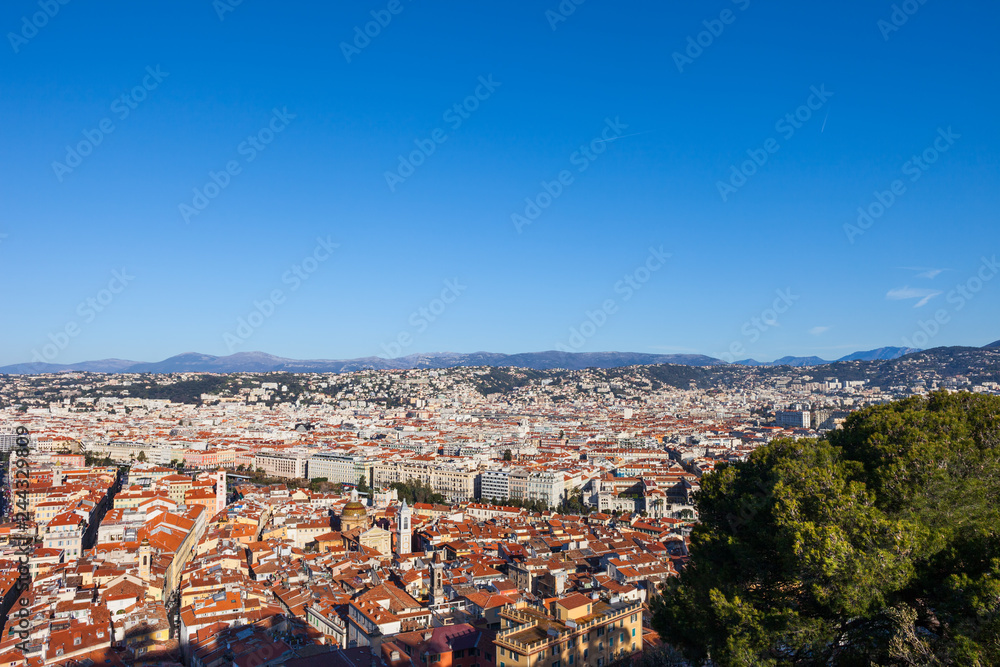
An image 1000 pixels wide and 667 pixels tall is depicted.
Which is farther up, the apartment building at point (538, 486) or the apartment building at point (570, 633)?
the apartment building at point (570, 633)

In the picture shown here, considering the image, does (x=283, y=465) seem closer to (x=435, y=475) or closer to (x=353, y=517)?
(x=435, y=475)

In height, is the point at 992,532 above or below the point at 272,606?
above

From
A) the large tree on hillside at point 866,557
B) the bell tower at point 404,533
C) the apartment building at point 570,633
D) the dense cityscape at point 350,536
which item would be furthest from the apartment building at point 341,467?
the large tree on hillside at point 866,557

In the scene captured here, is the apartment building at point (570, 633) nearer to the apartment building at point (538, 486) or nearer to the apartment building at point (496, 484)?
the apartment building at point (538, 486)

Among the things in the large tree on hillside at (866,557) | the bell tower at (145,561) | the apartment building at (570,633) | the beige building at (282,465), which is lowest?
the beige building at (282,465)

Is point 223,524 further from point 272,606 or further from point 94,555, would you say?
point 272,606

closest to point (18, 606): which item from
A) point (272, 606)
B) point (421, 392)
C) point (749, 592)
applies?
point (272, 606)

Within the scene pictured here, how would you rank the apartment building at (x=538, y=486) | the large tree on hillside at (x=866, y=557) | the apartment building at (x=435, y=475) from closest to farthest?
the large tree on hillside at (x=866, y=557) → the apartment building at (x=538, y=486) → the apartment building at (x=435, y=475)

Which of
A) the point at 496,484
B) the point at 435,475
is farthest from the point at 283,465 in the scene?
the point at 496,484
